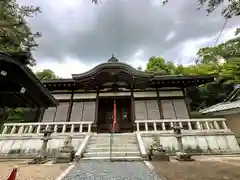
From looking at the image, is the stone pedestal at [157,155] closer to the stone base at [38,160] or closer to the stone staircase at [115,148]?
the stone staircase at [115,148]

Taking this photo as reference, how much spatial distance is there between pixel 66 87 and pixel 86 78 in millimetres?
2084

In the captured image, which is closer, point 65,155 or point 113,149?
point 65,155

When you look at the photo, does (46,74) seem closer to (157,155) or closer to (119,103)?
(119,103)

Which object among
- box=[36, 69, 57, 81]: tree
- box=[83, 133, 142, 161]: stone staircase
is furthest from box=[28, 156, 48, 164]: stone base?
box=[36, 69, 57, 81]: tree

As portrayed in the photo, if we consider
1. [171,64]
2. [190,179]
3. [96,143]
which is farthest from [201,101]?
[190,179]

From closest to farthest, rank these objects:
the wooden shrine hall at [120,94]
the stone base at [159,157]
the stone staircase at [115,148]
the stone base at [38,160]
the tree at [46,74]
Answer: the stone base at [38,160] → the stone base at [159,157] → the stone staircase at [115,148] → the wooden shrine hall at [120,94] → the tree at [46,74]

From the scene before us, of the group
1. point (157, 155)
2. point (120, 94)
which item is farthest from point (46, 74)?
point (157, 155)

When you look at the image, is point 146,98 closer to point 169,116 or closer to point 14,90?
point 169,116

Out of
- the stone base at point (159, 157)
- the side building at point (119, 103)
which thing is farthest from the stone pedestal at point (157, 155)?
the side building at point (119, 103)

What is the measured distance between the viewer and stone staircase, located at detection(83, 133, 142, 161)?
6.92 m

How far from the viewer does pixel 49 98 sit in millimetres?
4059

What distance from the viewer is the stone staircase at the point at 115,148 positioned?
692cm

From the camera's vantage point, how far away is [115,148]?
7715 millimetres

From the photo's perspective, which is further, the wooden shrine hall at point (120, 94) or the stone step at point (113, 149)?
the wooden shrine hall at point (120, 94)
